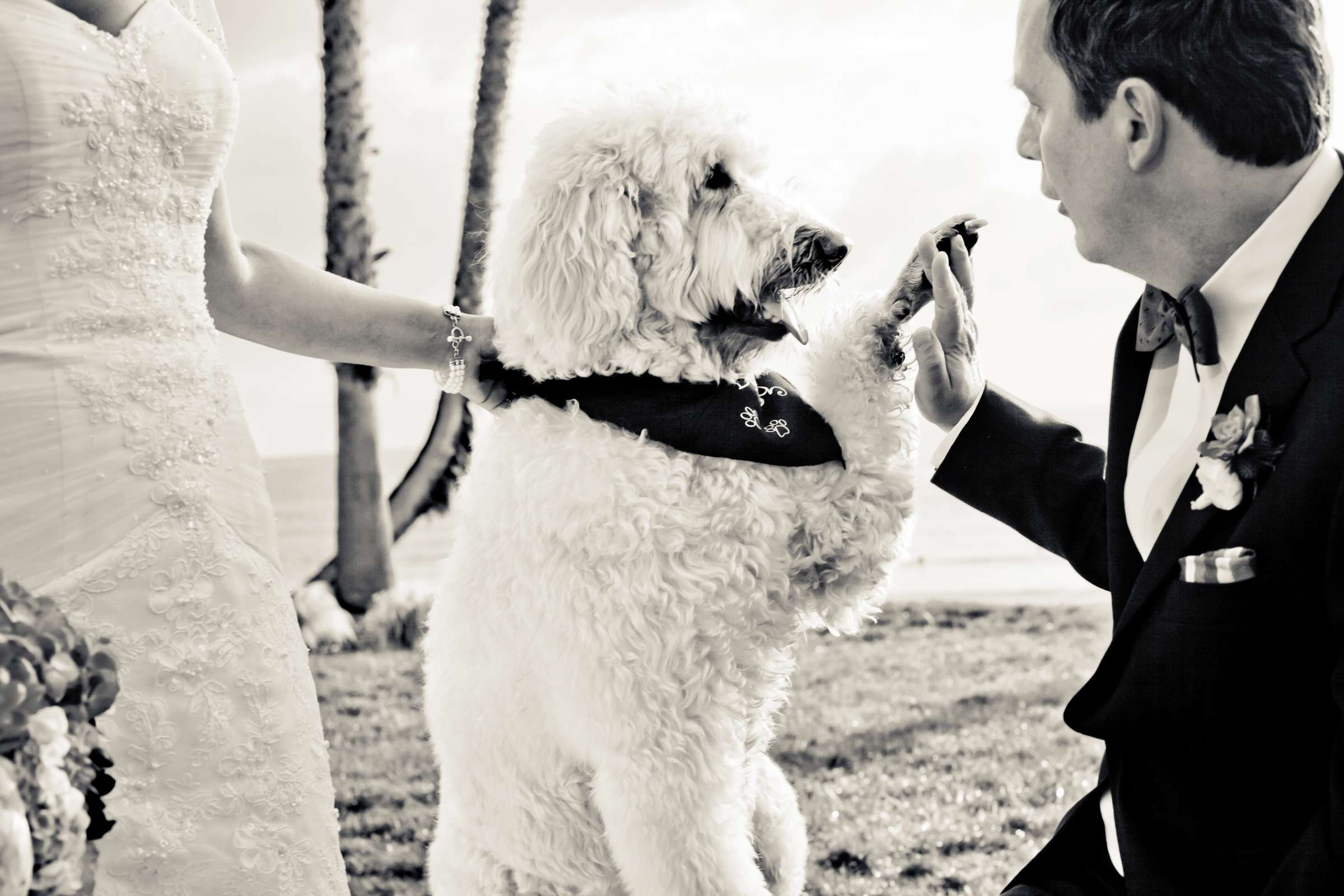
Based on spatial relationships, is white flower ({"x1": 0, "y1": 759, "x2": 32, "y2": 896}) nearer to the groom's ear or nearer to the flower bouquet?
the flower bouquet

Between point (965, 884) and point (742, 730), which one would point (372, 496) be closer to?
point (965, 884)

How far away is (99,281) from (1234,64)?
52.3 inches

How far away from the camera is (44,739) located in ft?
2.85

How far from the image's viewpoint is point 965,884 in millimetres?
3018

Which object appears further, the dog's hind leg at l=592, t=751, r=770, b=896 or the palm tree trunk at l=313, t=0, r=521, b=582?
the palm tree trunk at l=313, t=0, r=521, b=582

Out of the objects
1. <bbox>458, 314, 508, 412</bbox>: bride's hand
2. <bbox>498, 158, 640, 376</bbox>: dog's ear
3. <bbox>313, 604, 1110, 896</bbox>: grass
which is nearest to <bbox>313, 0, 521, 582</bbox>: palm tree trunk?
<bbox>313, 604, 1110, 896</bbox>: grass

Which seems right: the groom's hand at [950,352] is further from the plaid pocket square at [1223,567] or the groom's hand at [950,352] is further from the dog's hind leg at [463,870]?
the dog's hind leg at [463,870]

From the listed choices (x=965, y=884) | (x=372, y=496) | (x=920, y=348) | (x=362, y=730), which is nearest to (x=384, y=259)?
(x=372, y=496)

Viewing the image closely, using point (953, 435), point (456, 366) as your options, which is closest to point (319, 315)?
point (456, 366)

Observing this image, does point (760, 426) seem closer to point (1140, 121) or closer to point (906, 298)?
point (906, 298)

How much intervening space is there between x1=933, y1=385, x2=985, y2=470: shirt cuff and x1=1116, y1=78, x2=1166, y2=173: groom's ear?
51 cm

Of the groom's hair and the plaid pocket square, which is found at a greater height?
the groom's hair

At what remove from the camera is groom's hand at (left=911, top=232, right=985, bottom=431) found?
1754 mm

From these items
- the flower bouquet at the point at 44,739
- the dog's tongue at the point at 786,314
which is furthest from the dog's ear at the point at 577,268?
the flower bouquet at the point at 44,739
